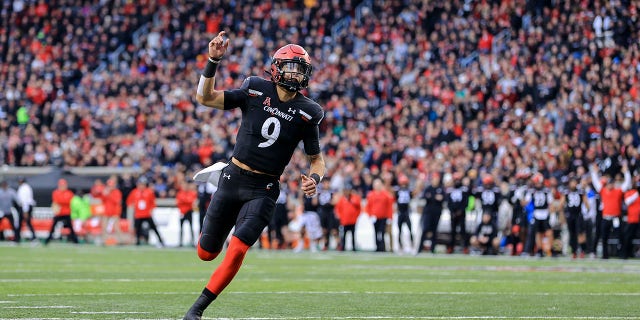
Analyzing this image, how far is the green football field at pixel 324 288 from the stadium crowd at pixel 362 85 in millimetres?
5320

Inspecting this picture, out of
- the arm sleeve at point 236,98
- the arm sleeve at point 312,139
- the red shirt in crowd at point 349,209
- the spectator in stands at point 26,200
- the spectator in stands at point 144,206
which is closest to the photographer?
the arm sleeve at point 236,98

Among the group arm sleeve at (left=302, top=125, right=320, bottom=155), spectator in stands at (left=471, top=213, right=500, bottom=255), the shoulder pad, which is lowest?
Result: spectator in stands at (left=471, top=213, right=500, bottom=255)

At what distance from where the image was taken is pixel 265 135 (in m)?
8.10

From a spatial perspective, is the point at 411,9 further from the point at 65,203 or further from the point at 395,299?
the point at 395,299

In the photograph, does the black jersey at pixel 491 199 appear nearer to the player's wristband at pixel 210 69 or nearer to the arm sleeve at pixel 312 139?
the arm sleeve at pixel 312 139

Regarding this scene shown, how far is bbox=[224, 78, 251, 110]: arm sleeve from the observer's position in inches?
318

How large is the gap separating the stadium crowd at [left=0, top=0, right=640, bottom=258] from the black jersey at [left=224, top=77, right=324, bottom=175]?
1488 centimetres

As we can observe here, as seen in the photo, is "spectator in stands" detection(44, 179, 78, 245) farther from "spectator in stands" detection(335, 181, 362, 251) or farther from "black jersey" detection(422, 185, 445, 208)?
"black jersey" detection(422, 185, 445, 208)

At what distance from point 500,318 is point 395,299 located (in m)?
2.00

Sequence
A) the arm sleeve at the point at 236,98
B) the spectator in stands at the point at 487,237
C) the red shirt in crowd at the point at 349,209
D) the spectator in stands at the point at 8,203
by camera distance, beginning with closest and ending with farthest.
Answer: the arm sleeve at the point at 236,98, the spectator in stands at the point at 487,237, the red shirt in crowd at the point at 349,209, the spectator in stands at the point at 8,203

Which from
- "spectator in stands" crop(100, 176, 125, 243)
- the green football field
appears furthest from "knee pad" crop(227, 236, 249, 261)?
"spectator in stands" crop(100, 176, 125, 243)

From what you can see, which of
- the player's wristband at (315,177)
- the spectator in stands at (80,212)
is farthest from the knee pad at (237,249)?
the spectator in stands at (80,212)

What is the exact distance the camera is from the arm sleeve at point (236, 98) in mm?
8078

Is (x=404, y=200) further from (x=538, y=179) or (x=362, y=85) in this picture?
(x=362, y=85)
